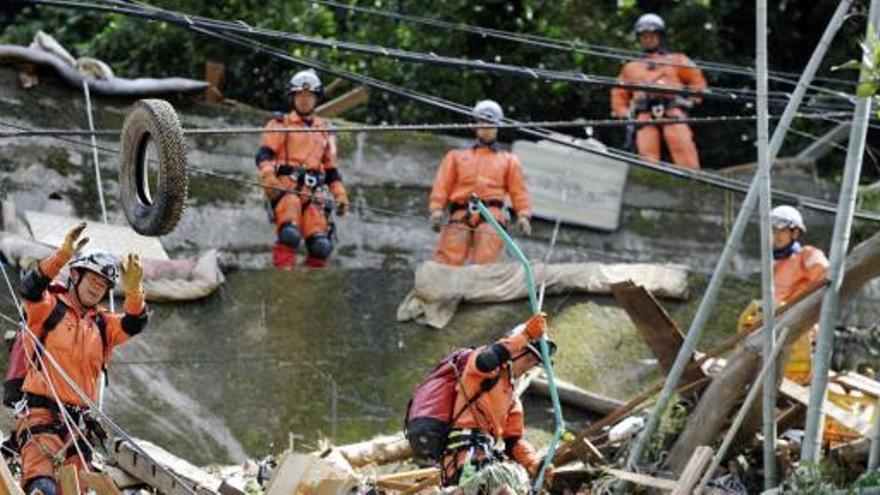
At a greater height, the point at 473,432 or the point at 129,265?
the point at 129,265

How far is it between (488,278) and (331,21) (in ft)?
19.5

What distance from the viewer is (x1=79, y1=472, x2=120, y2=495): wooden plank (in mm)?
13062

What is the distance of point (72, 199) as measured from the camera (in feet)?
64.5

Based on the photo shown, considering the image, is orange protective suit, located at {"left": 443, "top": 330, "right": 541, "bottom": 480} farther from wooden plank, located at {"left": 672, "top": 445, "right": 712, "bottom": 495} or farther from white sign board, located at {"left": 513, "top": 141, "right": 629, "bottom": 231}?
white sign board, located at {"left": 513, "top": 141, "right": 629, "bottom": 231}

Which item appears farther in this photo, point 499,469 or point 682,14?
point 682,14

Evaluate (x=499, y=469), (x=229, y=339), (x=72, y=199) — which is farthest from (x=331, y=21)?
(x=499, y=469)

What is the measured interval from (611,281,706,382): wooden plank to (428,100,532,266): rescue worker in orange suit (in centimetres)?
286

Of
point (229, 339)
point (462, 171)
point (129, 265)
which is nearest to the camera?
point (129, 265)

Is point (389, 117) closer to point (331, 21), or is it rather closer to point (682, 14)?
point (331, 21)

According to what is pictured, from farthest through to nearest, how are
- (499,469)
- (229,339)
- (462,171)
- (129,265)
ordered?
(462,171)
(229,339)
(129,265)
(499,469)

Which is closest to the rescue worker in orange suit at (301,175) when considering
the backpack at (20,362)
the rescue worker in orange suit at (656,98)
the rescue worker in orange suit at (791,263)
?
the rescue worker in orange suit at (656,98)

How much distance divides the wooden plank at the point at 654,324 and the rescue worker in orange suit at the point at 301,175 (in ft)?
10.9

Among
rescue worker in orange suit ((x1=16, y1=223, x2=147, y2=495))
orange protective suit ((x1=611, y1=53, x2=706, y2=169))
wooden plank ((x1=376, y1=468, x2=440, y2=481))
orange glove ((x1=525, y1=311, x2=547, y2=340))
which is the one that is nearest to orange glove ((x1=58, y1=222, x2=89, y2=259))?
rescue worker in orange suit ((x1=16, y1=223, x2=147, y2=495))

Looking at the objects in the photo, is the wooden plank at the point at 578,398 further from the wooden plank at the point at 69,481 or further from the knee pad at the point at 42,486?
the wooden plank at the point at 69,481
